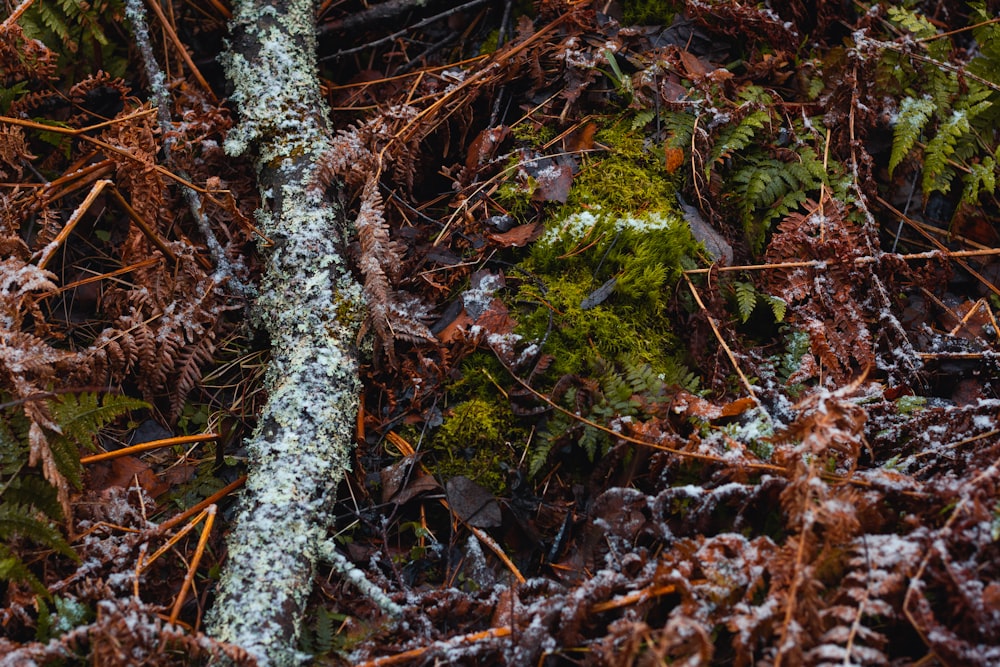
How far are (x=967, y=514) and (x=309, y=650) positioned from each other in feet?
6.76

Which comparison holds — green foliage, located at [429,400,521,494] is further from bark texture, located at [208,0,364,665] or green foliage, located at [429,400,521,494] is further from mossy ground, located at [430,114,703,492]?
bark texture, located at [208,0,364,665]

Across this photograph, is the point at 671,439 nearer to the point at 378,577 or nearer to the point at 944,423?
the point at 944,423

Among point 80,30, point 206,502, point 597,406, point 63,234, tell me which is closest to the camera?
point 597,406

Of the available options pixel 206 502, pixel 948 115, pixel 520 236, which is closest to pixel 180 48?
pixel 520 236

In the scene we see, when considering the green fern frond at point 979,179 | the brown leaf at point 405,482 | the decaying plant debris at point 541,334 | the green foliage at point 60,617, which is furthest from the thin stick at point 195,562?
the green fern frond at point 979,179

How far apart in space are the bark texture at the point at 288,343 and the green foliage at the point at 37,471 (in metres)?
0.53

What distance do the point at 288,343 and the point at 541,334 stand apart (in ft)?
3.54

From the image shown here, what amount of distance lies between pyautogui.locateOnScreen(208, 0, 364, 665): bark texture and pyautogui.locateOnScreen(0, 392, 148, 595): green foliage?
0.53m

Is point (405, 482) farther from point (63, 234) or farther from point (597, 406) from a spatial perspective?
point (63, 234)

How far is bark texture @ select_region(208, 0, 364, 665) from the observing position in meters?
2.27

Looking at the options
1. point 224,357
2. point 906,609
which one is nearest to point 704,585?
point 906,609

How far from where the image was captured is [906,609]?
1722mm

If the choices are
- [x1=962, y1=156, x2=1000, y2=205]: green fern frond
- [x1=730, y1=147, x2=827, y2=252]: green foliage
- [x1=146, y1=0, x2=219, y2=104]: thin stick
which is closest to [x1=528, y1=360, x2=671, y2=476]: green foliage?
[x1=730, y1=147, x2=827, y2=252]: green foliage

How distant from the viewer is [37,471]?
2.32 meters
